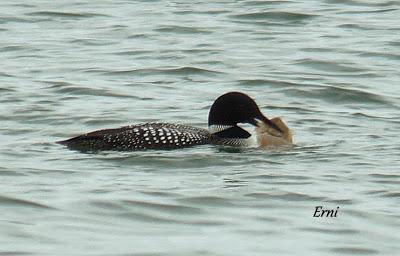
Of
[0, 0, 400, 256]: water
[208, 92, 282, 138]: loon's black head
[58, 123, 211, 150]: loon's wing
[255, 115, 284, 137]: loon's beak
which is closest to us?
[0, 0, 400, 256]: water

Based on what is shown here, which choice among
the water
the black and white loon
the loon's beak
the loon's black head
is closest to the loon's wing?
the black and white loon

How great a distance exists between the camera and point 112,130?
13.0 metres

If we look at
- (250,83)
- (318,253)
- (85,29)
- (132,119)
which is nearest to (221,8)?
(85,29)

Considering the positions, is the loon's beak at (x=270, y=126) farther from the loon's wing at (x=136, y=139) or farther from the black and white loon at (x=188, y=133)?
the loon's wing at (x=136, y=139)

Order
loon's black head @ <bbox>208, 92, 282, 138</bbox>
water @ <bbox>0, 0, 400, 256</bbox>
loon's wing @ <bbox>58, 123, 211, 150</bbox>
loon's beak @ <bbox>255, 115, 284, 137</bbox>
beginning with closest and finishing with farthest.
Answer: water @ <bbox>0, 0, 400, 256</bbox>, loon's wing @ <bbox>58, 123, 211, 150</bbox>, loon's beak @ <bbox>255, 115, 284, 137</bbox>, loon's black head @ <bbox>208, 92, 282, 138</bbox>

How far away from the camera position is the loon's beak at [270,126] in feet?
43.2

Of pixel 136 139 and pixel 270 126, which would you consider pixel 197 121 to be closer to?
pixel 270 126

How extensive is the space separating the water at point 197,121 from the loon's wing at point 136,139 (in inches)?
4.5

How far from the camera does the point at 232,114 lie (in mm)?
13453

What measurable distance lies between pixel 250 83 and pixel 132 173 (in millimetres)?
4816

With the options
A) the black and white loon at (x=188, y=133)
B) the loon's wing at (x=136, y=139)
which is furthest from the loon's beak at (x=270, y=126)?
the loon's wing at (x=136, y=139)

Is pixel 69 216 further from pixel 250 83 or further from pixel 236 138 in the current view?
pixel 250 83

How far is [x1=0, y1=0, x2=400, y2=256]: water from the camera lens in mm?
10086

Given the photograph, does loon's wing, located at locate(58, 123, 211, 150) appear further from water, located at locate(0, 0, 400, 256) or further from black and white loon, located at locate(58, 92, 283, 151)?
water, located at locate(0, 0, 400, 256)
